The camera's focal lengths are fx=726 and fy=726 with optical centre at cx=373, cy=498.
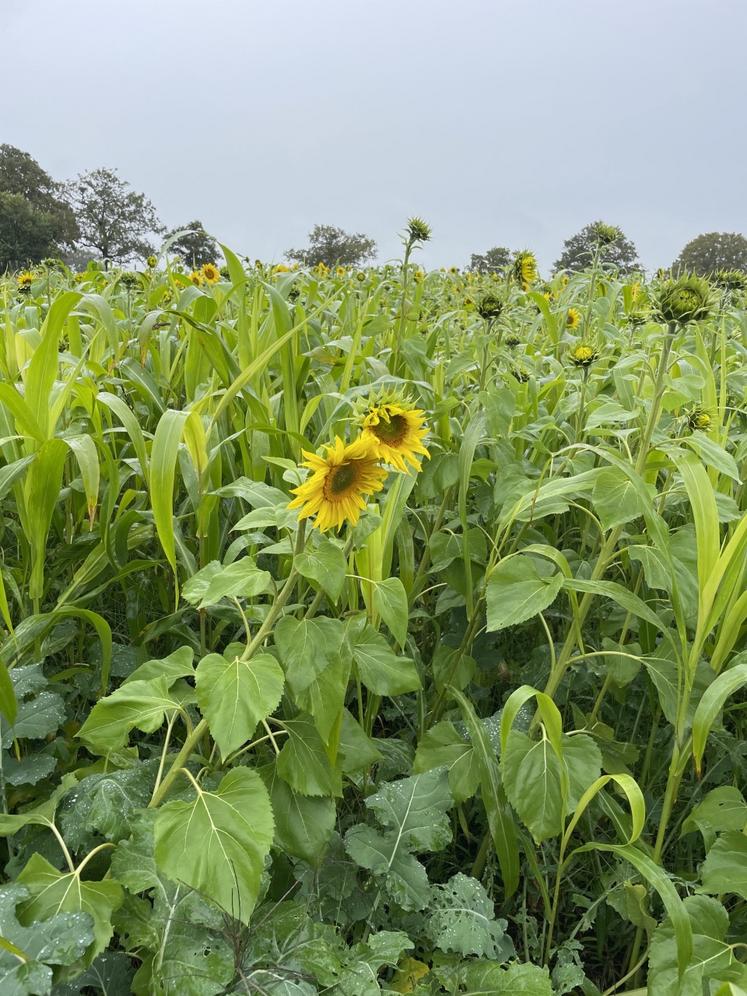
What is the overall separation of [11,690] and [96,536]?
15.9 inches

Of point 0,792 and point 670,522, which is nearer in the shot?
point 0,792

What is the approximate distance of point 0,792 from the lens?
94cm

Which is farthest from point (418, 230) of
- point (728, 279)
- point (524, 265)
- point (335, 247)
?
point (335, 247)

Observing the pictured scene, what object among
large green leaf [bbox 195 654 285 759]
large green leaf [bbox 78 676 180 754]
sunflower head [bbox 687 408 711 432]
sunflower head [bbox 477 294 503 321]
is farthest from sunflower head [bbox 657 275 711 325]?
large green leaf [bbox 78 676 180 754]

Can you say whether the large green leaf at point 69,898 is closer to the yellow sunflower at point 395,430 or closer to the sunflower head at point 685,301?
the yellow sunflower at point 395,430

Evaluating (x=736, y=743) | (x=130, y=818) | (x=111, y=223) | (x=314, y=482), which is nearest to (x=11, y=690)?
(x=130, y=818)

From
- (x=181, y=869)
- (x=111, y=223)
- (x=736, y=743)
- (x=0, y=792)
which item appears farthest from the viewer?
(x=111, y=223)

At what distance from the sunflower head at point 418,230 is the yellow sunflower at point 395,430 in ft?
4.10

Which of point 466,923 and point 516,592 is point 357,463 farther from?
point 466,923

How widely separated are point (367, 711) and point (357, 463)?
1.70 feet

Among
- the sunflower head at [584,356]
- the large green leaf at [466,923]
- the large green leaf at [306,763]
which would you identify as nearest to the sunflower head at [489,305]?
the sunflower head at [584,356]

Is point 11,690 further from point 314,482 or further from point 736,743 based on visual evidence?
point 736,743

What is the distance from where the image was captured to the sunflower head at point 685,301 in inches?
39.2

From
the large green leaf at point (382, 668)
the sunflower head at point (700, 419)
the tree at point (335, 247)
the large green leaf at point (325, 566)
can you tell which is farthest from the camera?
the tree at point (335, 247)
